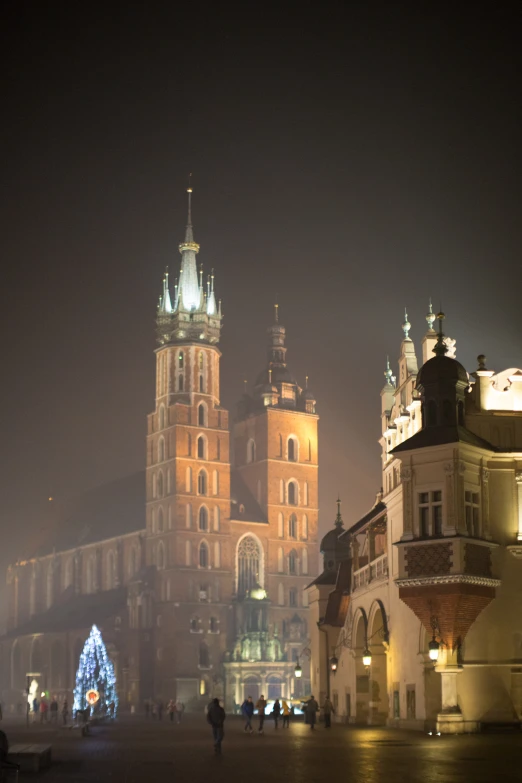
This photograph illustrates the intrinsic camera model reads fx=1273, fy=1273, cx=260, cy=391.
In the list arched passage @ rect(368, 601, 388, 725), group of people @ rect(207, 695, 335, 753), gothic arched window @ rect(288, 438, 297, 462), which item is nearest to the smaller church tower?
gothic arched window @ rect(288, 438, 297, 462)

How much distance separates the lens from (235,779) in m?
22.4

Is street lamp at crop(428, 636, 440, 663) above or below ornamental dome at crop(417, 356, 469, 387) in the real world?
below

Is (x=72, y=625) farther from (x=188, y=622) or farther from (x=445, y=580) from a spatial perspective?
(x=445, y=580)

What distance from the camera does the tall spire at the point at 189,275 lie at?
4943 inches

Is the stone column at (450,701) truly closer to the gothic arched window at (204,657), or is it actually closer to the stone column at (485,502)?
the stone column at (485,502)

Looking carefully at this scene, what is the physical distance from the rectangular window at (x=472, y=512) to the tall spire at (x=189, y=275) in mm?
89184

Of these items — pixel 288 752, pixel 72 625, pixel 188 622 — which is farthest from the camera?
pixel 72 625

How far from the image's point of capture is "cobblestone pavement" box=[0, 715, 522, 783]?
22438 millimetres

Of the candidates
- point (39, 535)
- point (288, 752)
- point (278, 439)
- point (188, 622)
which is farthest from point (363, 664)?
point (39, 535)

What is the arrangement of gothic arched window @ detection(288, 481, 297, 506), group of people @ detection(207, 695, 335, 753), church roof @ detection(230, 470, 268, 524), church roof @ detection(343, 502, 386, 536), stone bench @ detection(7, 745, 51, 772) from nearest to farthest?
stone bench @ detection(7, 745, 51, 772) < group of people @ detection(207, 695, 335, 753) < church roof @ detection(343, 502, 386, 536) < church roof @ detection(230, 470, 268, 524) < gothic arched window @ detection(288, 481, 297, 506)

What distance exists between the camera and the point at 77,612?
131000 mm

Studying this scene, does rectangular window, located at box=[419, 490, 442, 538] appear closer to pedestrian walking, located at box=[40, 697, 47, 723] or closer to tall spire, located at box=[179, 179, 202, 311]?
pedestrian walking, located at box=[40, 697, 47, 723]

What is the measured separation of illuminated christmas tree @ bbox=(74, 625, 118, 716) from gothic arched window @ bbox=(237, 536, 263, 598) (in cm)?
4531

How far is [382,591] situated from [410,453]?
8131 mm
